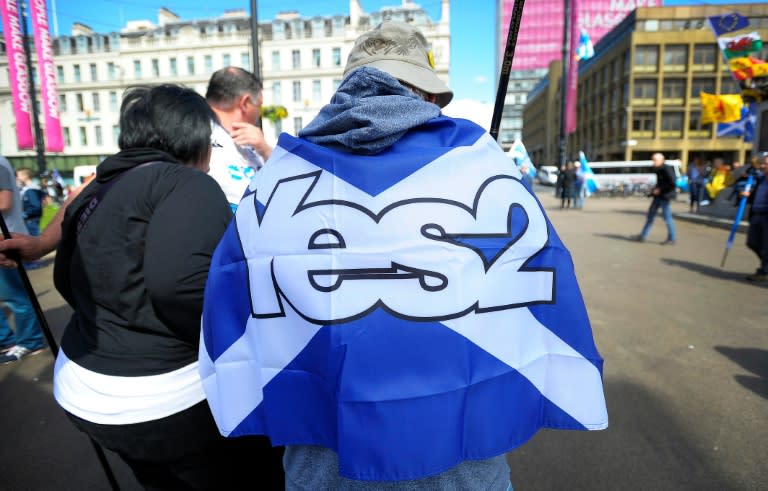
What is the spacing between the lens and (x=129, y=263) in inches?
53.7

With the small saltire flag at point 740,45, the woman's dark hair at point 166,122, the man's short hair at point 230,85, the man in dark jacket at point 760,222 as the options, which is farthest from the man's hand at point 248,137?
the small saltire flag at point 740,45

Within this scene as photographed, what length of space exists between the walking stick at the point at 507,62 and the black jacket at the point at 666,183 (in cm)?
956

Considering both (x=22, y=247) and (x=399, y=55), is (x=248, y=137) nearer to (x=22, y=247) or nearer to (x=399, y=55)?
(x=22, y=247)

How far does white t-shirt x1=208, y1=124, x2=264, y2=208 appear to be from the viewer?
2395 millimetres

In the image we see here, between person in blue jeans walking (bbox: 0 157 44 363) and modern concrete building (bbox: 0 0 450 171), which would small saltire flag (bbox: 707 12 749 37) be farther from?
modern concrete building (bbox: 0 0 450 171)

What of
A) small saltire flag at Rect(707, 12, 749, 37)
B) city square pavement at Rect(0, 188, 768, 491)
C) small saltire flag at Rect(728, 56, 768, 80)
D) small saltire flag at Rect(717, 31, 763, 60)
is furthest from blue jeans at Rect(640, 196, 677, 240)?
small saltire flag at Rect(707, 12, 749, 37)

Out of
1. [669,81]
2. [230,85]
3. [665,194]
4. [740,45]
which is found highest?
[669,81]

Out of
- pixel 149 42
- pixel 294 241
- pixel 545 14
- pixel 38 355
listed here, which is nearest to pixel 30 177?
pixel 38 355

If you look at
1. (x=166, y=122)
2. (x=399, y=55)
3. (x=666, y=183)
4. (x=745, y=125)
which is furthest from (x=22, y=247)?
(x=745, y=125)

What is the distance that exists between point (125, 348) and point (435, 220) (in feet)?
3.42

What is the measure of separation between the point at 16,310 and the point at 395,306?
4702 mm

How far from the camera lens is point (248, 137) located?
2.58 metres

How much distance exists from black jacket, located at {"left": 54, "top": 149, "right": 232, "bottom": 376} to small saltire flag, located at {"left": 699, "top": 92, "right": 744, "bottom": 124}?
16722mm

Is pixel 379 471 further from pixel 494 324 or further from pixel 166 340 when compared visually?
pixel 166 340
